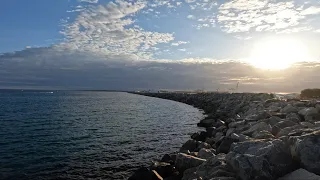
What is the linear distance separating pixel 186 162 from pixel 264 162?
16.8 ft

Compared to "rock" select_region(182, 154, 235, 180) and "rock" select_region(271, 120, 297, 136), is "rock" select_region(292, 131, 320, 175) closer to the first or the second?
"rock" select_region(182, 154, 235, 180)

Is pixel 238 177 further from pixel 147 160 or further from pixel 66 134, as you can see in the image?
pixel 66 134

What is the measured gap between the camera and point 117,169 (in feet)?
52.2

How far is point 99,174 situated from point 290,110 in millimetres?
14504

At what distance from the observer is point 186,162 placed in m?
12.2

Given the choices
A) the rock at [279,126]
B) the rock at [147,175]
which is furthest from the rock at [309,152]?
the rock at [147,175]

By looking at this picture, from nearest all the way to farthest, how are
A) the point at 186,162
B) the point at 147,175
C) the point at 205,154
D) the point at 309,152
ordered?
the point at 309,152 → the point at 147,175 → the point at 186,162 → the point at 205,154

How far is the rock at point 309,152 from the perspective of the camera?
7.20 metres

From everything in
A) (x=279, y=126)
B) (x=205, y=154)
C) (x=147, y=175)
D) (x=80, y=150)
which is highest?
(x=279, y=126)

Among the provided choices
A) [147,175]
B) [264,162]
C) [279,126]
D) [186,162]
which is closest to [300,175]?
[264,162]

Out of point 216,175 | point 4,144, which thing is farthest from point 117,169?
point 4,144

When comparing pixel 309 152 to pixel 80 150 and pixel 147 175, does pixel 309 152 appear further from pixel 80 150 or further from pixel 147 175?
pixel 80 150

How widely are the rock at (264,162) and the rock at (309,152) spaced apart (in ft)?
1.04

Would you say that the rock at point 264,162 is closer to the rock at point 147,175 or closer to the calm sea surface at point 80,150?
the rock at point 147,175
